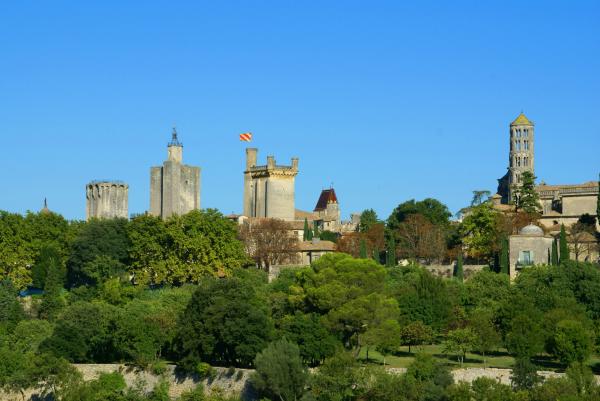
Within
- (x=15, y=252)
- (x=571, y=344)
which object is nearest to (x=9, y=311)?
(x=15, y=252)

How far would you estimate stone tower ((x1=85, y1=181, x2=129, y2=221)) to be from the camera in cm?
11000

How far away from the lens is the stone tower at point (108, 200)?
4331 inches

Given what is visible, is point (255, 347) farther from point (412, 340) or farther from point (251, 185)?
point (251, 185)

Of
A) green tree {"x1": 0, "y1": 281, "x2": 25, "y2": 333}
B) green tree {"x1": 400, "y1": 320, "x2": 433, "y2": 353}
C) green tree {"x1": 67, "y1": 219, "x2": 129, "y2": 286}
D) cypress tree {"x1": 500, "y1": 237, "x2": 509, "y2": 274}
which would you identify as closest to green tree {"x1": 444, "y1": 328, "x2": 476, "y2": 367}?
green tree {"x1": 400, "y1": 320, "x2": 433, "y2": 353}

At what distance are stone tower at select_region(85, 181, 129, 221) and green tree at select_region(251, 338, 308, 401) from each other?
5292cm

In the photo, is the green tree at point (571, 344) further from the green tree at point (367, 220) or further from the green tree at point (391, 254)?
the green tree at point (367, 220)

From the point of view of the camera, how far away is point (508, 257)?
8356 cm

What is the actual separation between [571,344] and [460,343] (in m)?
4.98

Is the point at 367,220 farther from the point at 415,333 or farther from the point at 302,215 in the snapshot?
the point at 415,333

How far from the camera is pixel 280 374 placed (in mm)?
57375

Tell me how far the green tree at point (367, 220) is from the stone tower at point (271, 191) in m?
5.50

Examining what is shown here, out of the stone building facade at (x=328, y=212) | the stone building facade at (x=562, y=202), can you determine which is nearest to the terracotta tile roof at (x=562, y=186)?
the stone building facade at (x=562, y=202)

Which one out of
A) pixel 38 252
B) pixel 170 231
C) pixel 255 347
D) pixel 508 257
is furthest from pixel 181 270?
pixel 255 347

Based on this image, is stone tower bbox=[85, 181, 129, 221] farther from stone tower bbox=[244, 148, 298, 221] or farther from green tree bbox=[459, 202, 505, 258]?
green tree bbox=[459, 202, 505, 258]
